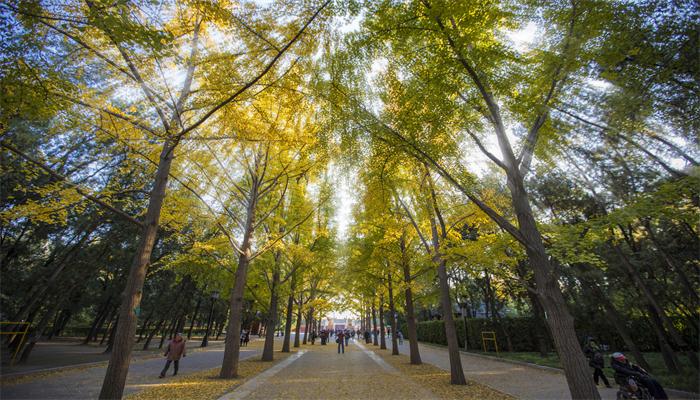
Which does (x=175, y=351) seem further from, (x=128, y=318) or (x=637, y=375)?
(x=637, y=375)

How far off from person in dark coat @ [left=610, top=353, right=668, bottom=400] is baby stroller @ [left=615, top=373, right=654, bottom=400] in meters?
0.04

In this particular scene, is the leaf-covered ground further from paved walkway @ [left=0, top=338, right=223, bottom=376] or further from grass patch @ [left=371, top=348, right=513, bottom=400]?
grass patch @ [left=371, top=348, right=513, bottom=400]

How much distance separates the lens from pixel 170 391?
25.8ft

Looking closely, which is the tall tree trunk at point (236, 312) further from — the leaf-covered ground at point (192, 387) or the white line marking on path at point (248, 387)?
the white line marking on path at point (248, 387)

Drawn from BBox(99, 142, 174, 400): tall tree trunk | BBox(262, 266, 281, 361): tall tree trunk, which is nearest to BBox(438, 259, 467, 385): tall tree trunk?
BBox(99, 142, 174, 400): tall tree trunk

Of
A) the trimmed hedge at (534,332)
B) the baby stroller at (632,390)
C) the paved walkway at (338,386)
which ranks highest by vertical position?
the trimmed hedge at (534,332)

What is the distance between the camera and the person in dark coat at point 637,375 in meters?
5.59

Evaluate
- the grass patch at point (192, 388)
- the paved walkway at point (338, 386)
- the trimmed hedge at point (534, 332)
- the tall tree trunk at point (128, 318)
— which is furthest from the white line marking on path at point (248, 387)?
the trimmed hedge at point (534, 332)

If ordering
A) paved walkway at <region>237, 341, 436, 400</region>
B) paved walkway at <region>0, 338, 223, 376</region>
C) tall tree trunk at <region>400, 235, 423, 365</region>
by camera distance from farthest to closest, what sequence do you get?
tall tree trunk at <region>400, 235, 423, 365</region>, paved walkway at <region>0, 338, 223, 376</region>, paved walkway at <region>237, 341, 436, 400</region>

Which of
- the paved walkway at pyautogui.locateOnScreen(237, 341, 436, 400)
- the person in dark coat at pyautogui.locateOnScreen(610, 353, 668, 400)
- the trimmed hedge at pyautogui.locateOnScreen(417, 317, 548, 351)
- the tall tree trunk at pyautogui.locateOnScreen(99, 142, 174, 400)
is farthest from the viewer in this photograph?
the trimmed hedge at pyautogui.locateOnScreen(417, 317, 548, 351)

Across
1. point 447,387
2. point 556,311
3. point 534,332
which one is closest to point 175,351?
point 447,387

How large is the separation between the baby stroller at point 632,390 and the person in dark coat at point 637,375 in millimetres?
42

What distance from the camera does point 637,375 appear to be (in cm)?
588

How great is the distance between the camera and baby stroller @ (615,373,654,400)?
5.72 meters
